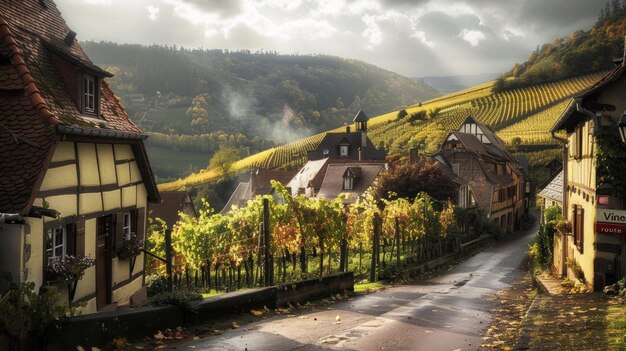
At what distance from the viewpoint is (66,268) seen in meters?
12.1

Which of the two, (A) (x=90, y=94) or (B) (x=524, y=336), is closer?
(B) (x=524, y=336)

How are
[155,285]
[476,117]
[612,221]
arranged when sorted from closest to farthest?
[612,221] → [155,285] → [476,117]

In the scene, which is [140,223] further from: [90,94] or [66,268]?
[66,268]

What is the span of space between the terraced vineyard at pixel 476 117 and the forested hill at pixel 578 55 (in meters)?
2.61

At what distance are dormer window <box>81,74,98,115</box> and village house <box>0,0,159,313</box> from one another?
0.07 feet

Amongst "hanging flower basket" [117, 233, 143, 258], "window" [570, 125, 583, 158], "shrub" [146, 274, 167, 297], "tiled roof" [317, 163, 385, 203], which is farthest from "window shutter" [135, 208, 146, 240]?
"tiled roof" [317, 163, 385, 203]

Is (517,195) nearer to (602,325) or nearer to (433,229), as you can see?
(433,229)

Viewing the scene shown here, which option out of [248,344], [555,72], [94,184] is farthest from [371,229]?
[555,72]

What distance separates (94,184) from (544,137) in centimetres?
8097

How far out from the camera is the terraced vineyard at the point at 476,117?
305ft

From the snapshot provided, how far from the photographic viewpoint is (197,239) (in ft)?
77.4

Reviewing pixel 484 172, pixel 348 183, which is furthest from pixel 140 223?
pixel 484 172

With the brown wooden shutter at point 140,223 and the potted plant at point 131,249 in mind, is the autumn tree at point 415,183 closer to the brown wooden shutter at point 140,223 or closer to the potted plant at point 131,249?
the brown wooden shutter at point 140,223

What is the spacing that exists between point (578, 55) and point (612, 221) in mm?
110145
